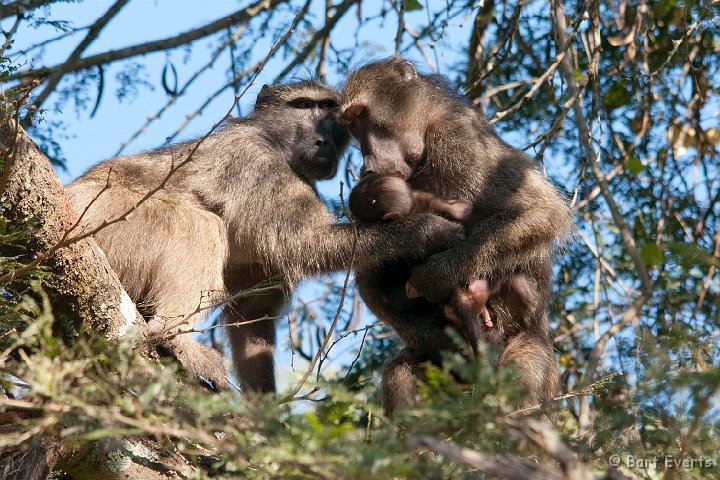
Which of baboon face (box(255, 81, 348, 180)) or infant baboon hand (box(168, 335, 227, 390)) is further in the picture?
baboon face (box(255, 81, 348, 180))

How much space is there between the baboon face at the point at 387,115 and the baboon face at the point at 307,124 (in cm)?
27

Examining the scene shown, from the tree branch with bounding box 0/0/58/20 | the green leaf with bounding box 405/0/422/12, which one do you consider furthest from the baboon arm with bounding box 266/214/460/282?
the tree branch with bounding box 0/0/58/20

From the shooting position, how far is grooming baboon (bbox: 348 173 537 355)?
464 cm

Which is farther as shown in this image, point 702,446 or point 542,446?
point 702,446

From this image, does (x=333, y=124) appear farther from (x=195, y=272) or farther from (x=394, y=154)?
(x=195, y=272)

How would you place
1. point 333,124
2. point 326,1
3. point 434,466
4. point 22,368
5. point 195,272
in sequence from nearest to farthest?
point 434,466 < point 22,368 < point 195,272 < point 333,124 < point 326,1

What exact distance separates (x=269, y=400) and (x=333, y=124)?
3.55 m

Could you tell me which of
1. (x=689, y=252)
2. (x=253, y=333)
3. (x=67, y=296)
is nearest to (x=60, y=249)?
(x=67, y=296)

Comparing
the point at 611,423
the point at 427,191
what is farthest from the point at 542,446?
the point at 427,191

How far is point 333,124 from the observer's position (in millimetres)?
5805

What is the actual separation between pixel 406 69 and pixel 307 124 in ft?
2.43

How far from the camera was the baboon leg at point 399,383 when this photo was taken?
450 cm

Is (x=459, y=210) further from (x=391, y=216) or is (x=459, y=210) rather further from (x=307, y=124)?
(x=307, y=124)

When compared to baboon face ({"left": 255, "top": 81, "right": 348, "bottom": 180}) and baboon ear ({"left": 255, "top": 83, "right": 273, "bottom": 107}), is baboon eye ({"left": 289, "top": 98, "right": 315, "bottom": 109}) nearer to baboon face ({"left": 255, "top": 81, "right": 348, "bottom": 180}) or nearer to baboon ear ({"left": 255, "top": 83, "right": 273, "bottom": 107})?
baboon face ({"left": 255, "top": 81, "right": 348, "bottom": 180})
